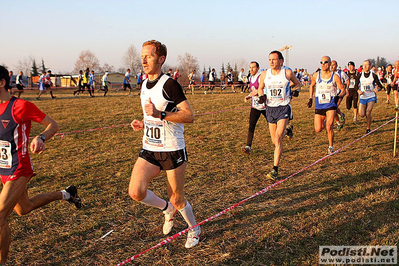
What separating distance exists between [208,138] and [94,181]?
4378mm

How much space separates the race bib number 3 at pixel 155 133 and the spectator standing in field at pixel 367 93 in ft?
27.3

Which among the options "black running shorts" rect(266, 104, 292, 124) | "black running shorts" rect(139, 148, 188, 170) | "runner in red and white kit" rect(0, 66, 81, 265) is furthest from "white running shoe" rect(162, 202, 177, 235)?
"black running shorts" rect(266, 104, 292, 124)

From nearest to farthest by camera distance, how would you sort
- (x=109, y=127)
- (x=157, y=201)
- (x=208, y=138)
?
(x=157, y=201), (x=208, y=138), (x=109, y=127)

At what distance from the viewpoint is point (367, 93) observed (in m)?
9.73

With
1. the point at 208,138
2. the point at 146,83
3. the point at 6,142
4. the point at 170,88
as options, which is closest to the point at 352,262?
the point at 170,88

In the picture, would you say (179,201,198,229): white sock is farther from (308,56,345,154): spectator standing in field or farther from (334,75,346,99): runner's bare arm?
(334,75,346,99): runner's bare arm

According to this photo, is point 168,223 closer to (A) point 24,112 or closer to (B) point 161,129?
(B) point 161,129

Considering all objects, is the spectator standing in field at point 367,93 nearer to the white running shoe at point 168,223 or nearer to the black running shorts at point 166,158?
the white running shoe at point 168,223

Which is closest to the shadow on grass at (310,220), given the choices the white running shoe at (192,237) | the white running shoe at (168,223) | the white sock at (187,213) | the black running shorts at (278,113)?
the white running shoe at (192,237)

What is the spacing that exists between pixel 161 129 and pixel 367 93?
8.54 m

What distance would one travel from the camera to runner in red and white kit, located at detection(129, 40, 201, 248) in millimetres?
3285

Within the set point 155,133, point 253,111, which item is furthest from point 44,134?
point 253,111

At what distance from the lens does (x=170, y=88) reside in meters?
3.28

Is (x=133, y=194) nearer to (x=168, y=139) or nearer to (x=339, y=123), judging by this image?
(x=168, y=139)
